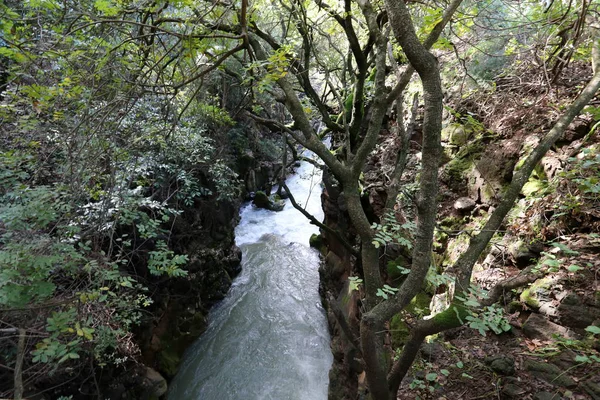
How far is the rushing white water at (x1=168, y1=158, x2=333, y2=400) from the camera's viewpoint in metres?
6.14

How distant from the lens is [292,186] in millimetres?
17641

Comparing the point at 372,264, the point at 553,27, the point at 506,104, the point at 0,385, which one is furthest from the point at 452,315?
the point at 0,385

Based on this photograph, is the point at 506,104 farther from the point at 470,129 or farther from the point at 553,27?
the point at 553,27

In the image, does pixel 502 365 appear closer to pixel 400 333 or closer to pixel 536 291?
pixel 536 291

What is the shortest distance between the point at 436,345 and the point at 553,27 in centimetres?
412

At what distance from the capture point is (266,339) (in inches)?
291

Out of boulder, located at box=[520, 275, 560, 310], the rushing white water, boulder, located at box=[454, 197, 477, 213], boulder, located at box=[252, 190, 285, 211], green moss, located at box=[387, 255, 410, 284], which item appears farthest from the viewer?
boulder, located at box=[252, 190, 285, 211]

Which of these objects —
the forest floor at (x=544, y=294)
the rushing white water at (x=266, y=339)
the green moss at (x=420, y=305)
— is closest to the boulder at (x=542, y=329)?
the forest floor at (x=544, y=294)

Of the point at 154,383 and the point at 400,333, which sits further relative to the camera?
the point at 154,383

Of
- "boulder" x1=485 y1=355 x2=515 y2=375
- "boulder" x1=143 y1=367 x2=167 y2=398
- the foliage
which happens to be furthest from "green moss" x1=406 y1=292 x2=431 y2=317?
"boulder" x1=143 y1=367 x2=167 y2=398

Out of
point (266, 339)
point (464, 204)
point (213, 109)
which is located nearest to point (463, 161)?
point (464, 204)

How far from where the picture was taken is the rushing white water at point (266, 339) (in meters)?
6.14

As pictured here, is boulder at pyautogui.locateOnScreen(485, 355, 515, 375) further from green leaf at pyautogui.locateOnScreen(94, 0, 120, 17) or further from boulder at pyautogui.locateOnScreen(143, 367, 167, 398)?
boulder at pyautogui.locateOnScreen(143, 367, 167, 398)

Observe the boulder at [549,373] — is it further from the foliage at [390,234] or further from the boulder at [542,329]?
the foliage at [390,234]
